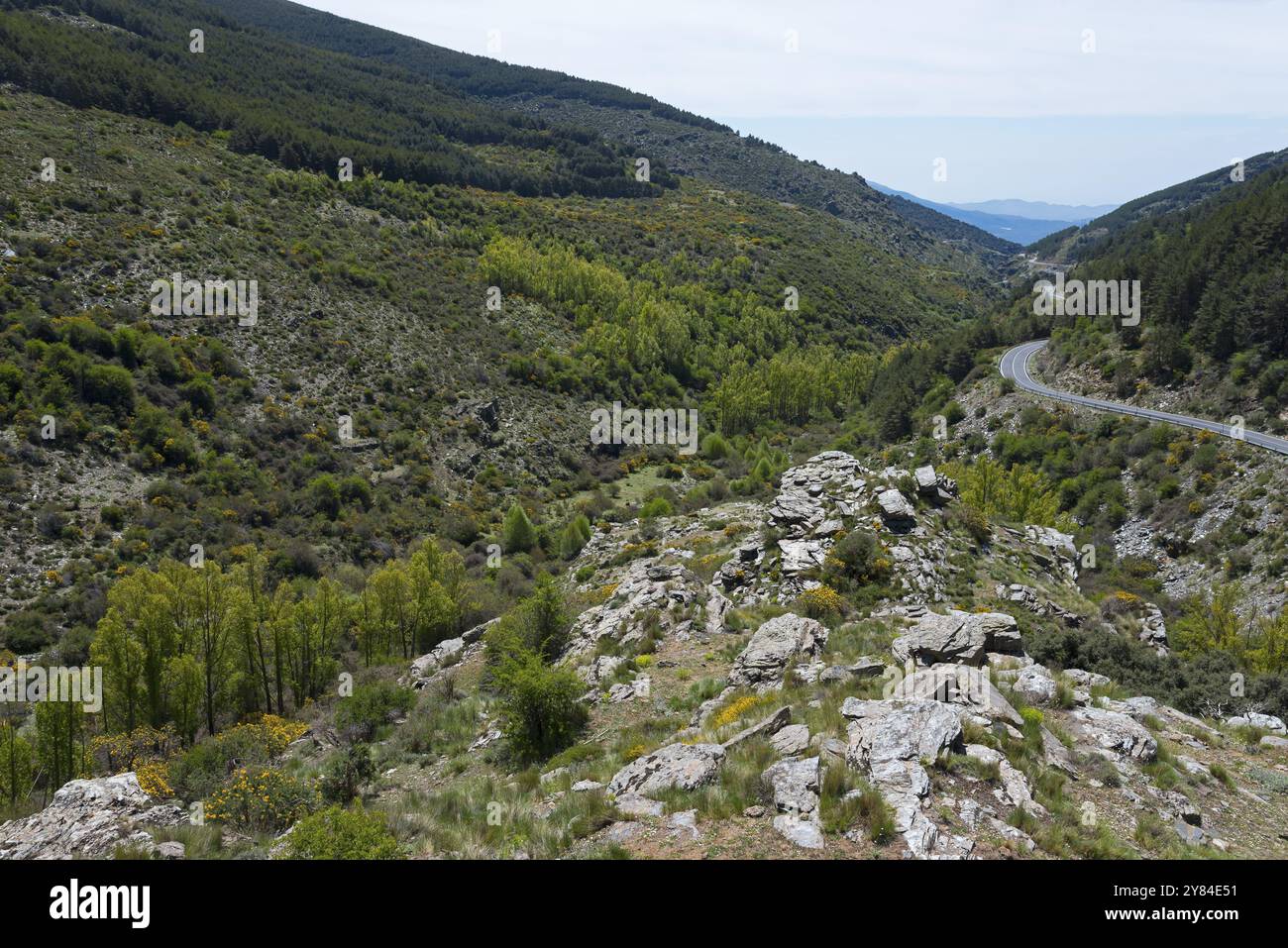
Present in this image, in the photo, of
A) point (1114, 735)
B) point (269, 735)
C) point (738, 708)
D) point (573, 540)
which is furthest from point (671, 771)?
point (573, 540)

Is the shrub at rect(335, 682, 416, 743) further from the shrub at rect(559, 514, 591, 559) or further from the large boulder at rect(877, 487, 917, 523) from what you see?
the shrub at rect(559, 514, 591, 559)

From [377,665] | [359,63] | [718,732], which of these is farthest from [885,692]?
[359,63]

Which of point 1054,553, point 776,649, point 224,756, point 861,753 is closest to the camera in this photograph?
point 861,753

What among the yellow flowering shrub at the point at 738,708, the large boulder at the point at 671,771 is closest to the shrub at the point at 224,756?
the large boulder at the point at 671,771

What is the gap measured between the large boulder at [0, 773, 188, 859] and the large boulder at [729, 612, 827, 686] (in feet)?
38.7

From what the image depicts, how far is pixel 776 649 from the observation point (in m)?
16.2

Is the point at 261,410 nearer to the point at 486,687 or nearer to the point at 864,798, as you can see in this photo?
the point at 486,687

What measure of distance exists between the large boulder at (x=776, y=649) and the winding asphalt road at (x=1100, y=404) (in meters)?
37.7

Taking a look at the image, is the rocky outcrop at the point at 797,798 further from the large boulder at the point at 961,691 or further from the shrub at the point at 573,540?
the shrub at the point at 573,540

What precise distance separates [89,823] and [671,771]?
10.1 meters

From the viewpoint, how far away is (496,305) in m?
79.9

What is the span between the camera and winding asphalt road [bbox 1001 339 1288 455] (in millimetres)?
39594

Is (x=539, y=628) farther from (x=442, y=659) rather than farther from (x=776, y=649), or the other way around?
(x=776, y=649)
